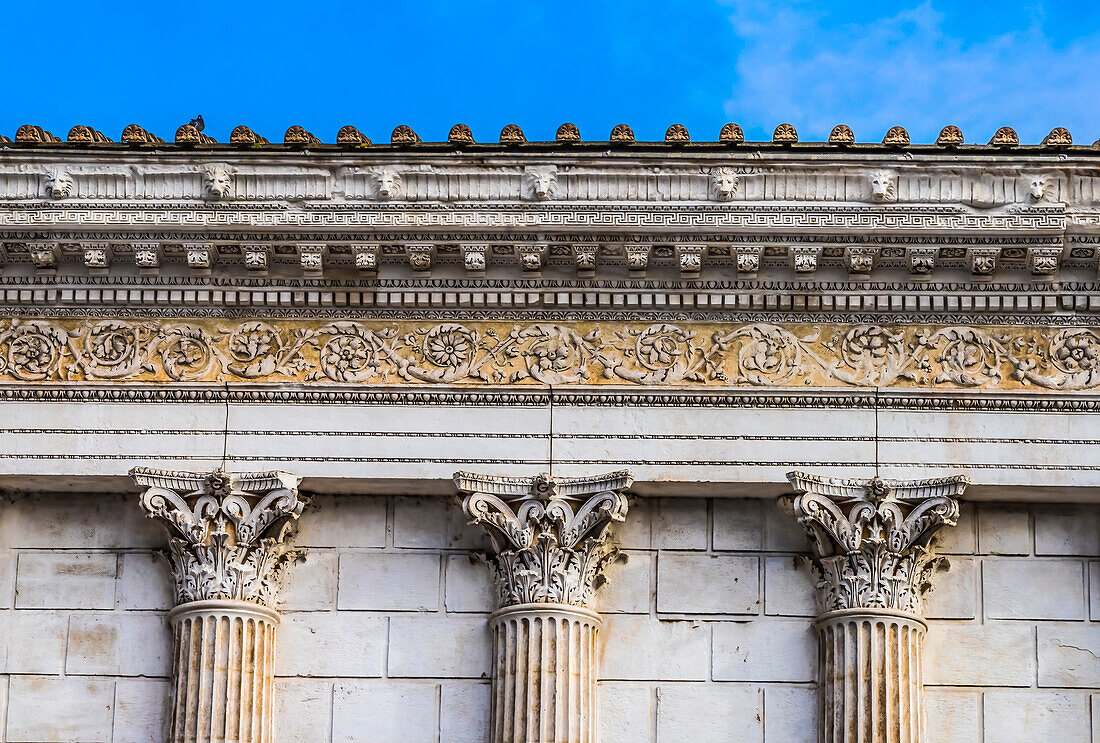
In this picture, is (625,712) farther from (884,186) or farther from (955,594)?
(884,186)

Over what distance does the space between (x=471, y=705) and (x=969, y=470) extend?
191 inches

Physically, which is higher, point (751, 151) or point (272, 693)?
point (751, 151)

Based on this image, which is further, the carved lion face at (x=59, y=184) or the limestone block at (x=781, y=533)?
the carved lion face at (x=59, y=184)

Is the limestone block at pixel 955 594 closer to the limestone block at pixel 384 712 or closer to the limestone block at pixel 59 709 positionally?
the limestone block at pixel 384 712

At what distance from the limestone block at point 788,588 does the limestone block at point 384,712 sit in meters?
3.09

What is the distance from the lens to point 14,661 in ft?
57.7

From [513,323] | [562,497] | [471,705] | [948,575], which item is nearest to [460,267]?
[513,323]

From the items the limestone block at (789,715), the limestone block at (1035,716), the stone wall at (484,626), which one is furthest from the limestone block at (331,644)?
the limestone block at (1035,716)

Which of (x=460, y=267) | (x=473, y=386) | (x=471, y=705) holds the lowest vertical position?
(x=471, y=705)

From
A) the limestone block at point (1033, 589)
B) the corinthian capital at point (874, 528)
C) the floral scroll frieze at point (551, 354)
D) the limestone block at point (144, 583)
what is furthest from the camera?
the floral scroll frieze at point (551, 354)

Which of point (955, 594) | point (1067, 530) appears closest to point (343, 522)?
point (955, 594)

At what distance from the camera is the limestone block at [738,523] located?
58.5 feet

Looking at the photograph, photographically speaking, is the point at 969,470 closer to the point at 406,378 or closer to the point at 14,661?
the point at 406,378

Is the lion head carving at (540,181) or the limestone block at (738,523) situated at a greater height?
the lion head carving at (540,181)
